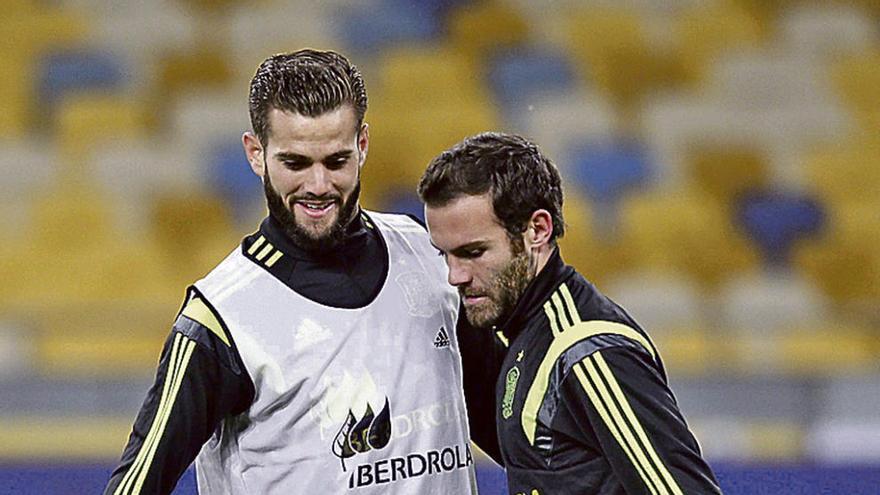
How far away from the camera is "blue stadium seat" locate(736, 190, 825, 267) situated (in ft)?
21.3

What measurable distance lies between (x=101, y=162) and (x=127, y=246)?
2.13ft

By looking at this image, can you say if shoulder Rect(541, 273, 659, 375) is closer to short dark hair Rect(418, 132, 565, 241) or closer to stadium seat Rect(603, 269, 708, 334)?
short dark hair Rect(418, 132, 565, 241)

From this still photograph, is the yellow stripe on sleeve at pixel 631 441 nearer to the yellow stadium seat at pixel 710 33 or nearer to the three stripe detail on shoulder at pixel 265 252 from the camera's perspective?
the three stripe detail on shoulder at pixel 265 252

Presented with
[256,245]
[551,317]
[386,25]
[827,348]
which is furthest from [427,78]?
[551,317]

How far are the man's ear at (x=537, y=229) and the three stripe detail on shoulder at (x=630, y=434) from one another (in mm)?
273

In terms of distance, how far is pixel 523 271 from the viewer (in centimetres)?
209

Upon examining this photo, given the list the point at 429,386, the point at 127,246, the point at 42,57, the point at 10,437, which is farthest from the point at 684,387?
the point at 42,57

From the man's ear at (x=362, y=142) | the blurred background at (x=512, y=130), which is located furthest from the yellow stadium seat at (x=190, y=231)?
the man's ear at (x=362, y=142)

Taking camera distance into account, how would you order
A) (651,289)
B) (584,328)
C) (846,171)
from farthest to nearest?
(846,171) < (651,289) < (584,328)

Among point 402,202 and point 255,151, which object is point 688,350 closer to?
point 402,202

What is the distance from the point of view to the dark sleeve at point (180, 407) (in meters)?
2.05

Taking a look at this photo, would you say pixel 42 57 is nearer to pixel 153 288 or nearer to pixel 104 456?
pixel 153 288

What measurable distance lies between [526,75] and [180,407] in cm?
555

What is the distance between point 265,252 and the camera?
7.34ft
